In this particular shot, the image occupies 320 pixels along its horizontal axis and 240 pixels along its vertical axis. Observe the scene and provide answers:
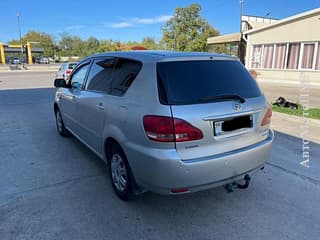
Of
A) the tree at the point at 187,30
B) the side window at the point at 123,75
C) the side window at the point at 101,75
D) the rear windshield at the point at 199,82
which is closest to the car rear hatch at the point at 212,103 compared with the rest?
the rear windshield at the point at 199,82

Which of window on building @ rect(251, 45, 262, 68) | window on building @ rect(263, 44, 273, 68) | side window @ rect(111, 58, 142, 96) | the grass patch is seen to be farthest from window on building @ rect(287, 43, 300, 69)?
side window @ rect(111, 58, 142, 96)

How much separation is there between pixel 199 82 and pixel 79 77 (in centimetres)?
249

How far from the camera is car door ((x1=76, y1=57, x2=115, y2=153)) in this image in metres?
3.29

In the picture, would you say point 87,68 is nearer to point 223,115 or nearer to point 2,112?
point 223,115

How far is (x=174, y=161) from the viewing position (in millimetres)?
2318

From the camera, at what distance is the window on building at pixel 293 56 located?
58.7ft

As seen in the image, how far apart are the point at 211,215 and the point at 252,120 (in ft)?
3.70

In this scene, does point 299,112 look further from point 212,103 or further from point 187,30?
point 187,30

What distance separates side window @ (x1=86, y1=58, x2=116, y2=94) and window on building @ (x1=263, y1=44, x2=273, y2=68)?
19.0m

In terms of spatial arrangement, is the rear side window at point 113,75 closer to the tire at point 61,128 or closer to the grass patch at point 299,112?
the tire at point 61,128

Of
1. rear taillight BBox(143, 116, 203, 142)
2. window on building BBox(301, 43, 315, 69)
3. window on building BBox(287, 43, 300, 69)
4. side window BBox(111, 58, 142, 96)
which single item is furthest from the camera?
window on building BBox(287, 43, 300, 69)

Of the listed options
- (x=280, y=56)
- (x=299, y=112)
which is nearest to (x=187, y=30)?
(x=280, y=56)

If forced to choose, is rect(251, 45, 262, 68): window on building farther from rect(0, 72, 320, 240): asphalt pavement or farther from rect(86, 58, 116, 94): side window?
rect(86, 58, 116, 94): side window

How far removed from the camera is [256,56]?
2116 cm
